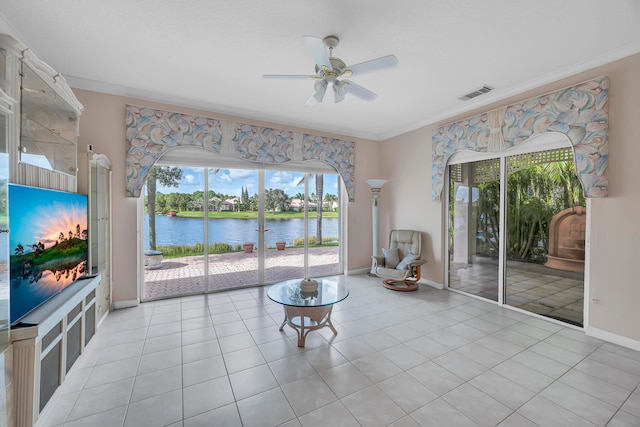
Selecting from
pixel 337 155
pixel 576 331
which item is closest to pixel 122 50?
pixel 337 155

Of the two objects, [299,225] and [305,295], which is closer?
[305,295]

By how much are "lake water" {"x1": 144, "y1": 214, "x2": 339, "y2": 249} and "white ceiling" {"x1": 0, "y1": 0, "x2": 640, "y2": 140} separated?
72.1 inches

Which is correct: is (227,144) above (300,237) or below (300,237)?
above

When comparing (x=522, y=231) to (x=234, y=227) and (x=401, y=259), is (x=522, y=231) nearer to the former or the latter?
(x=401, y=259)

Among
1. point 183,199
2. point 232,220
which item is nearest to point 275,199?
point 232,220

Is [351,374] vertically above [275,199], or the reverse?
[275,199]

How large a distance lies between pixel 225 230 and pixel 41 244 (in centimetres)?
261

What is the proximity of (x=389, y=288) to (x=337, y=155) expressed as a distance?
8.40ft

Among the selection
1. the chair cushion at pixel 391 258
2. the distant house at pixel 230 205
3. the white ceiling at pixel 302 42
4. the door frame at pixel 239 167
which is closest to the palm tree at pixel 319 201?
the door frame at pixel 239 167

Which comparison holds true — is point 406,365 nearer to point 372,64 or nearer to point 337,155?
point 372,64

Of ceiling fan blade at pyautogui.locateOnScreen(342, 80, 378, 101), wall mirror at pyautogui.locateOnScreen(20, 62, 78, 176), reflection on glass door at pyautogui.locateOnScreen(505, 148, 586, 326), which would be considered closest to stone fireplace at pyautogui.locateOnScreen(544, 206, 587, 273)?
reflection on glass door at pyautogui.locateOnScreen(505, 148, 586, 326)

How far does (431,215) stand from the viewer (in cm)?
450

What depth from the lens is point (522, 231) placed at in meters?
3.46

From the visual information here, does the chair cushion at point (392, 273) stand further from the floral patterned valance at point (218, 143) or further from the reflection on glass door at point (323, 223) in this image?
the floral patterned valance at point (218, 143)
